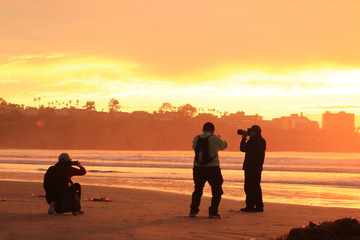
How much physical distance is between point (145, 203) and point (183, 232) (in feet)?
18.2

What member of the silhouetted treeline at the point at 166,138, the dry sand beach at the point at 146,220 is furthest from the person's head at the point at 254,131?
the silhouetted treeline at the point at 166,138

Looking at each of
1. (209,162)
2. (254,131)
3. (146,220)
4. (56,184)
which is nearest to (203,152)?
(209,162)

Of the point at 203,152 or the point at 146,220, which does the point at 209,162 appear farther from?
the point at 146,220

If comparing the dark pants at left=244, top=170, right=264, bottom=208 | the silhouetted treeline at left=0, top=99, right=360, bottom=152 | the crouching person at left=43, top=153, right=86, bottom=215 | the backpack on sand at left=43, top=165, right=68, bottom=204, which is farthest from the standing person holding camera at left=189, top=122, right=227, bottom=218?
the silhouetted treeline at left=0, top=99, right=360, bottom=152

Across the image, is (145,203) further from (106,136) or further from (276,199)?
(106,136)

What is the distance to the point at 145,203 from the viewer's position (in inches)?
590

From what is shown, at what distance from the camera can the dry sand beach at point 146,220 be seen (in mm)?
9078

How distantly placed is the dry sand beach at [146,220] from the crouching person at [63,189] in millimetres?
180

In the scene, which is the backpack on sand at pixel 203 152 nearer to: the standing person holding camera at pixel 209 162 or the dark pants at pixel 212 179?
the standing person holding camera at pixel 209 162

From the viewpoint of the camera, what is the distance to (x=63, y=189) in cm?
1151

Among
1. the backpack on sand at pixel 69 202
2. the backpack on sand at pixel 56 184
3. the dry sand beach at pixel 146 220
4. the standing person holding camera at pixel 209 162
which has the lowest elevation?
the dry sand beach at pixel 146 220

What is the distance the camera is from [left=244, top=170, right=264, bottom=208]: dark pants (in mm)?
13430

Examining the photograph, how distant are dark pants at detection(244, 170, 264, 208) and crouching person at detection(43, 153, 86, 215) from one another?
12.0ft

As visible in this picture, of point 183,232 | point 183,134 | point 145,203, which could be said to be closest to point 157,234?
point 183,232
